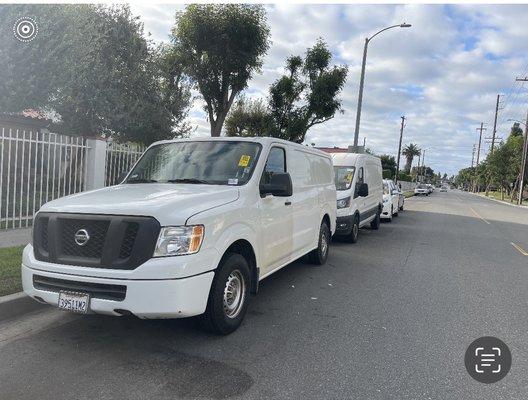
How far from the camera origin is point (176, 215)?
13.0ft

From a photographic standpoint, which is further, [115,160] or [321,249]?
[115,160]

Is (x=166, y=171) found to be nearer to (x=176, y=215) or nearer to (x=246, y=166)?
(x=246, y=166)

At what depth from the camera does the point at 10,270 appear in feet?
19.2

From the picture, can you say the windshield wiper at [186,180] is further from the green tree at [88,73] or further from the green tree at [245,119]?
the green tree at [245,119]

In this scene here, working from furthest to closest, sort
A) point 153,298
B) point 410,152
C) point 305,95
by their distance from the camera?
point 410,152
point 305,95
point 153,298

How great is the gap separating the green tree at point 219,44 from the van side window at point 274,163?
15001 millimetres

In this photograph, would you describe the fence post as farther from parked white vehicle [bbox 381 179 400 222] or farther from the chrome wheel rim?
parked white vehicle [bbox 381 179 400 222]

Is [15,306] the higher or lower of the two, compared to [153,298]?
lower

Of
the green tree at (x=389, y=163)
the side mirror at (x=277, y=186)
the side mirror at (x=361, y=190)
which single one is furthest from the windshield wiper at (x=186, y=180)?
the green tree at (x=389, y=163)

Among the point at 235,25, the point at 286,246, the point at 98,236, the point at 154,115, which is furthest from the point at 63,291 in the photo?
the point at 235,25

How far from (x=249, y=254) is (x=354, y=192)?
656 centimetres

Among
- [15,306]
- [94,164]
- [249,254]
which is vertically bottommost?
[15,306]

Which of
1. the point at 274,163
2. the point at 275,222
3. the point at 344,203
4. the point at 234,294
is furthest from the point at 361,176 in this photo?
the point at 234,294

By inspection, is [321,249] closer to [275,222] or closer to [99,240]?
[275,222]
